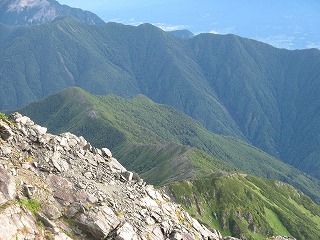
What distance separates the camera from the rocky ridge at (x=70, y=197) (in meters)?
42.3

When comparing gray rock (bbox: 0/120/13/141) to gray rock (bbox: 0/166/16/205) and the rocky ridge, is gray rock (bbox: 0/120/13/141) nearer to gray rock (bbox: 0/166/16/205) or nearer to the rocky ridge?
the rocky ridge

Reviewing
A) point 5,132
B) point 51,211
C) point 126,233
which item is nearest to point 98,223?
point 126,233

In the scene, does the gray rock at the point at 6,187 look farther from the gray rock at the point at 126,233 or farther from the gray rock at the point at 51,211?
the gray rock at the point at 126,233

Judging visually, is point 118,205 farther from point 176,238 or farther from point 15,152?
point 15,152

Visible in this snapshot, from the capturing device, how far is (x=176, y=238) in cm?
4972

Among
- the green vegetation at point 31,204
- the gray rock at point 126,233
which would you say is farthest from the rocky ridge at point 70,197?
the gray rock at point 126,233

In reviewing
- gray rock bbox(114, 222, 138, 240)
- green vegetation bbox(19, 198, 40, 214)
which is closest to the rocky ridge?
green vegetation bbox(19, 198, 40, 214)

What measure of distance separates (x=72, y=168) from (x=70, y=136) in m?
9.79

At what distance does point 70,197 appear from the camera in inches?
1859

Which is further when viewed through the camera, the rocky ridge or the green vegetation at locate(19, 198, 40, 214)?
the green vegetation at locate(19, 198, 40, 214)

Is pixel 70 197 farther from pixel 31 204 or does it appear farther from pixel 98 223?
pixel 31 204

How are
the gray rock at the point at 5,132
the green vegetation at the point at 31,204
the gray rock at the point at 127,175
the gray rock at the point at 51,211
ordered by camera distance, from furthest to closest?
1. the gray rock at the point at 127,175
2. the gray rock at the point at 5,132
3. the gray rock at the point at 51,211
4. the green vegetation at the point at 31,204

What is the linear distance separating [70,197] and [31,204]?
498 centimetres

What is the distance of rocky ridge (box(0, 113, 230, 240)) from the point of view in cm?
4228
